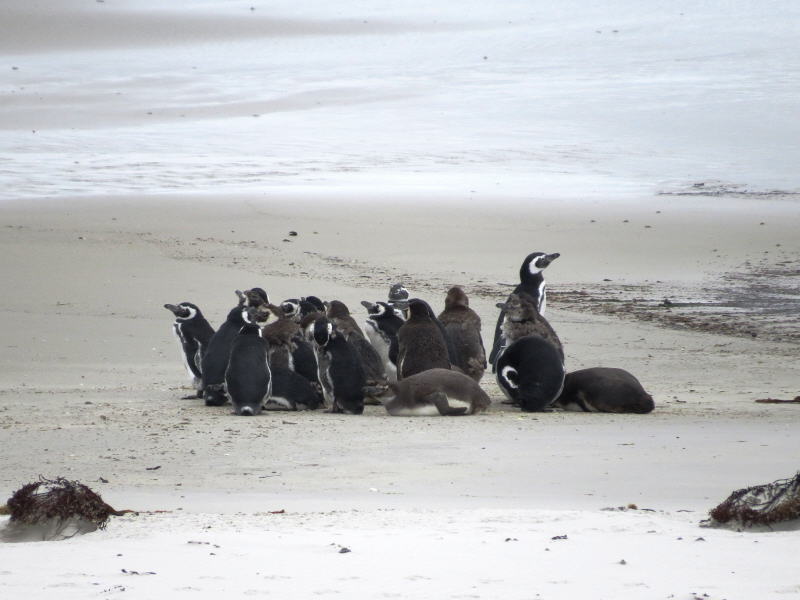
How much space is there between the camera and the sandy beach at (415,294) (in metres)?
4.67

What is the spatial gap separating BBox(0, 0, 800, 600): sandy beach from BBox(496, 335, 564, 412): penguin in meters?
0.39

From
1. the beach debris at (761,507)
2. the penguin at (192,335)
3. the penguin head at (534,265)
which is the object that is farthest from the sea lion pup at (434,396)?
the beach debris at (761,507)

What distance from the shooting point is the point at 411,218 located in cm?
1803

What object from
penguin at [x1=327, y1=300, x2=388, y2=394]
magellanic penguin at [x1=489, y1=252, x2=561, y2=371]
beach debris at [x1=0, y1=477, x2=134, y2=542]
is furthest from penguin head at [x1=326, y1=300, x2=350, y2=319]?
beach debris at [x1=0, y1=477, x2=134, y2=542]

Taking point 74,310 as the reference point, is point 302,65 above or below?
above

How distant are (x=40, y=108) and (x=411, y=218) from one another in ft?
60.4

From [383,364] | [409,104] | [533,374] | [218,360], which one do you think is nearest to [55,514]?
[218,360]

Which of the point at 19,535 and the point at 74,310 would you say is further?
the point at 74,310

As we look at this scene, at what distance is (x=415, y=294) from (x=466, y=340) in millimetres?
3167

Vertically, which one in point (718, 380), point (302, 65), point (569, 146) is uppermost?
point (302, 65)

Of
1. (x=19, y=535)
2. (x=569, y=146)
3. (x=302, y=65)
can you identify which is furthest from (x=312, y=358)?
(x=302, y=65)

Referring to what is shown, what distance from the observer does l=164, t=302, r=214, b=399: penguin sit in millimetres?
10055

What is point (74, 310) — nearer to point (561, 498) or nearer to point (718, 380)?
point (718, 380)

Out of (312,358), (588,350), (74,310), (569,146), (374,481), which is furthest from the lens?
(569,146)
